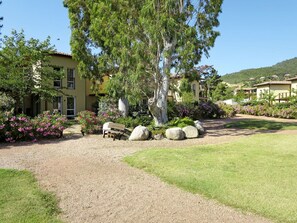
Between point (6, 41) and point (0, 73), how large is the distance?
3.04 meters

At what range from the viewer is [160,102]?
16.4 meters

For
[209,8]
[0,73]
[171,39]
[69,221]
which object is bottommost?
[69,221]

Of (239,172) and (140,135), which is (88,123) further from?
(239,172)

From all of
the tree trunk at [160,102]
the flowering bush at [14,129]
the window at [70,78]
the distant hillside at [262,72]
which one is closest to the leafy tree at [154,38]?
the tree trunk at [160,102]

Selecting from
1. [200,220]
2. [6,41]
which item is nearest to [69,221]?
[200,220]

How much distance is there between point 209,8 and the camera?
15.7 metres

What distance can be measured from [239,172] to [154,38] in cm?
948

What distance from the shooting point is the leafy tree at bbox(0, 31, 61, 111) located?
17.4 meters

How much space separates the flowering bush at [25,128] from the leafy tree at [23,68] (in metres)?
4.88

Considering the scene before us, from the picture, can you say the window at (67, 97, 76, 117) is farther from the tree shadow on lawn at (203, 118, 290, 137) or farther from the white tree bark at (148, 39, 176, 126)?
the tree shadow on lawn at (203, 118, 290, 137)

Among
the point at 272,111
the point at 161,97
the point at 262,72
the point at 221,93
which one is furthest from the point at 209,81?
the point at 262,72

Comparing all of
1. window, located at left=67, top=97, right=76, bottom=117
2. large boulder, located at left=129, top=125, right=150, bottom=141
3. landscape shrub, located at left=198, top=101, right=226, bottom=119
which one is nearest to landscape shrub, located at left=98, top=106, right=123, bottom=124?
large boulder, located at left=129, top=125, right=150, bottom=141

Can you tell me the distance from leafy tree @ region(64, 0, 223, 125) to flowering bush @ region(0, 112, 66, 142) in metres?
4.30

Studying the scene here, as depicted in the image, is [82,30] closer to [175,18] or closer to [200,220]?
[175,18]
